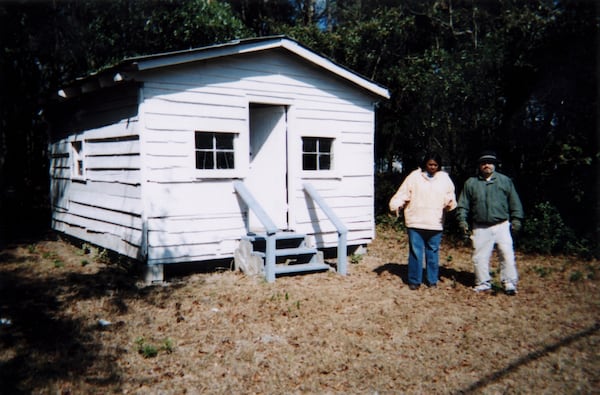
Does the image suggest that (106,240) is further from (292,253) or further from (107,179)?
(292,253)

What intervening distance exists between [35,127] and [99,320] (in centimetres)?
1571

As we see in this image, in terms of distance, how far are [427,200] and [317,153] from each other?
273cm

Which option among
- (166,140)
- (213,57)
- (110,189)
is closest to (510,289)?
(166,140)

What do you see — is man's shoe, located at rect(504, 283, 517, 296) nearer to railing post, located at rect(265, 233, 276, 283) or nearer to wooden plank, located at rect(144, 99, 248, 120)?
railing post, located at rect(265, 233, 276, 283)

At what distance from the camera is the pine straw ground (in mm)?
4535

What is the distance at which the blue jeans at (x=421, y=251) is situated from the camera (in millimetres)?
7461

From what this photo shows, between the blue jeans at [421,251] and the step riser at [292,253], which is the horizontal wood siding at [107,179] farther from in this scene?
the blue jeans at [421,251]

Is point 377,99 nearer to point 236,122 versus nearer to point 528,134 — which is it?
point 236,122

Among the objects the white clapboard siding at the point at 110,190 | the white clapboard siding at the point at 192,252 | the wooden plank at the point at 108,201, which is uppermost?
the white clapboard siding at the point at 110,190

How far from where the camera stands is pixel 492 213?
7.00 meters

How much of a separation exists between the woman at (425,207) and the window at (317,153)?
7.66 ft

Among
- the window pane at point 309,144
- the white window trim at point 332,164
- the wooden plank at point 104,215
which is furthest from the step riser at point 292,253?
the wooden plank at point 104,215

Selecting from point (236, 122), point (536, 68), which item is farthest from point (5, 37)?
point (536, 68)

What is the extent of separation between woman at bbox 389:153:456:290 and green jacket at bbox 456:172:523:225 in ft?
1.14
